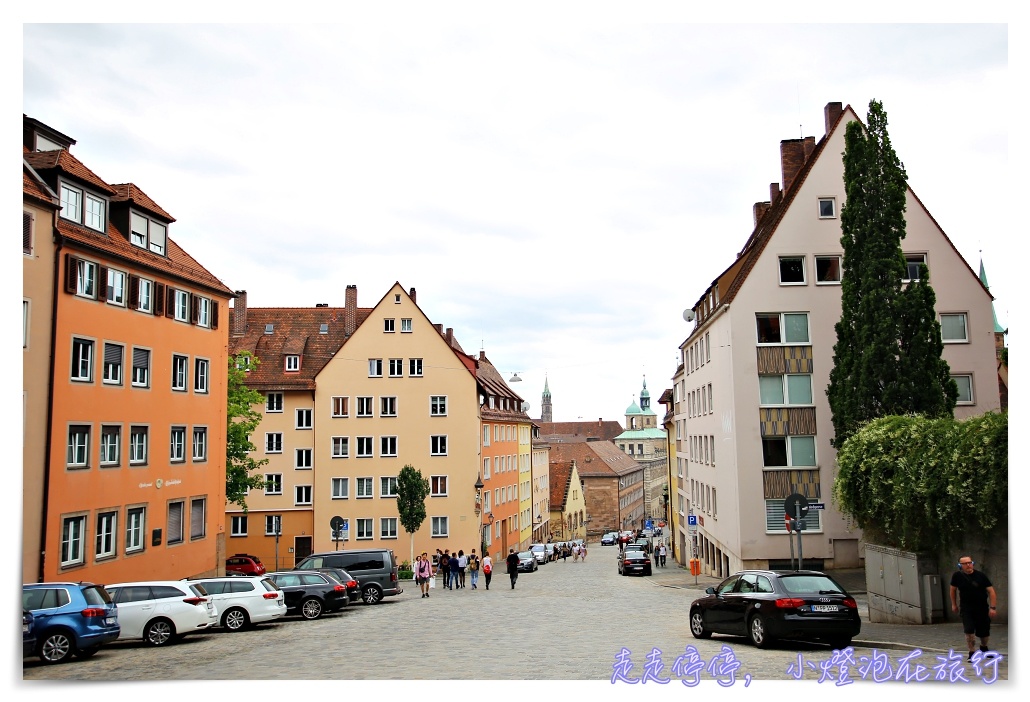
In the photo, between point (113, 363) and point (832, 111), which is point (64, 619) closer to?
point (113, 363)

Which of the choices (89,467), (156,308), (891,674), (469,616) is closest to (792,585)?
(891,674)

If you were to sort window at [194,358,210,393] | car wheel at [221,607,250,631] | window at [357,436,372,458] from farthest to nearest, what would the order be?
window at [357,436,372,458] → window at [194,358,210,393] → car wheel at [221,607,250,631]

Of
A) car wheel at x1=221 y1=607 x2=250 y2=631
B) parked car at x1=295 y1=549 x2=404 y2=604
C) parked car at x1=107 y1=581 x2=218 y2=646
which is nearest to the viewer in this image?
parked car at x1=107 y1=581 x2=218 y2=646

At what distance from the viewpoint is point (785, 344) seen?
32.5 m

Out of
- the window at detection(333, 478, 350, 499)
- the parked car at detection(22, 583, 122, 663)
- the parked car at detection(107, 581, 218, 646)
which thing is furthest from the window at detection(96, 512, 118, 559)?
the window at detection(333, 478, 350, 499)

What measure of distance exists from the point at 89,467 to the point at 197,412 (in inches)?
276

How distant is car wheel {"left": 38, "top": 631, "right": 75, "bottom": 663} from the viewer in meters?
14.7

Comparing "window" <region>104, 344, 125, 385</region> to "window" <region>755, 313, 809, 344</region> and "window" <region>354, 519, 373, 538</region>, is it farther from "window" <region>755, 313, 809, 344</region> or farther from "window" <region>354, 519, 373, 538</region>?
"window" <region>354, 519, 373, 538</region>

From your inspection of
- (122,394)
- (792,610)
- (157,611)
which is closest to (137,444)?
(122,394)

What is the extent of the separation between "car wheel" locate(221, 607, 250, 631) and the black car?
11.5 meters

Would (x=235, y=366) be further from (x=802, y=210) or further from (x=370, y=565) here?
(x=802, y=210)

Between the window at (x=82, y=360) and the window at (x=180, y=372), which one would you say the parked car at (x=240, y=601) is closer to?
the window at (x=82, y=360)

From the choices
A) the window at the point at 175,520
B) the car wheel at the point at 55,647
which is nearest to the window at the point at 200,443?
the window at the point at 175,520

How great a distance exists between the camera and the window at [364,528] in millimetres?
49750
